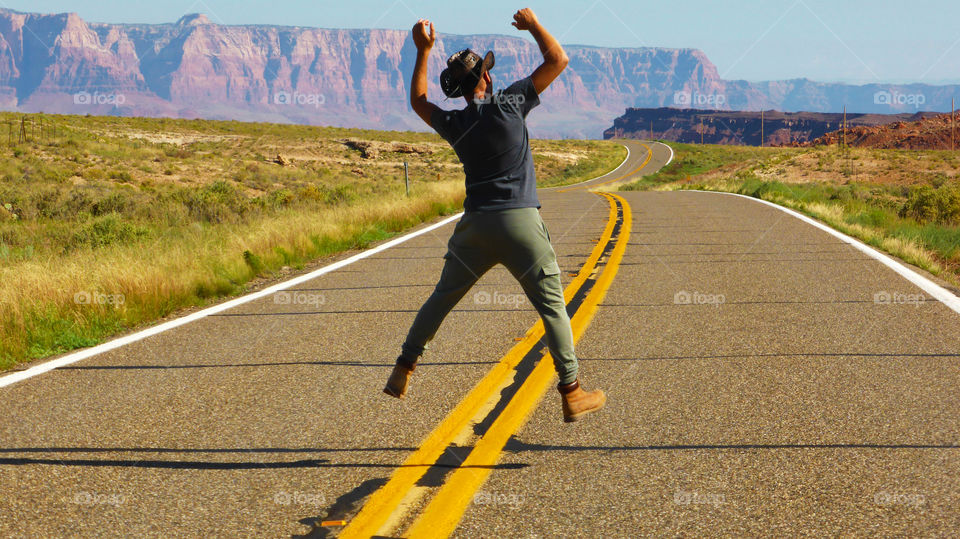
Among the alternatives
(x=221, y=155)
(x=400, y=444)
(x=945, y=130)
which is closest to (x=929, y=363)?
(x=400, y=444)

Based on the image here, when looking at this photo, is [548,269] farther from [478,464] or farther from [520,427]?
[478,464]

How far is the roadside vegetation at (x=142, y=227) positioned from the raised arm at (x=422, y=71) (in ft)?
12.9

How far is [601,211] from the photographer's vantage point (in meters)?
19.6

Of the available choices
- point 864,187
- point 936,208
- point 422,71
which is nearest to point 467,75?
point 422,71

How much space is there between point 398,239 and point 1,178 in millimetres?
22320

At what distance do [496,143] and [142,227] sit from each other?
13.6m

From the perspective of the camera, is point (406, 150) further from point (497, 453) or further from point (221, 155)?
point (497, 453)

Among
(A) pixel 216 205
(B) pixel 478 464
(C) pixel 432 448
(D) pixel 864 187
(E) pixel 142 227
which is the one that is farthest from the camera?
(D) pixel 864 187

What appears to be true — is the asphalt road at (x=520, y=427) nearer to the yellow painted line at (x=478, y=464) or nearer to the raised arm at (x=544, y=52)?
the yellow painted line at (x=478, y=464)

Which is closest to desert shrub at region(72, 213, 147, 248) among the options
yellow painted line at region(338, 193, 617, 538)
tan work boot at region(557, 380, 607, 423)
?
yellow painted line at region(338, 193, 617, 538)

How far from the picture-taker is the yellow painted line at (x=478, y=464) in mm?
3375

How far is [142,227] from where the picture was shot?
16.0 m

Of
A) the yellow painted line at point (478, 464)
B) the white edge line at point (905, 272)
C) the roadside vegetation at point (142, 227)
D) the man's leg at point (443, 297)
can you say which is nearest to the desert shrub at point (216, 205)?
the roadside vegetation at point (142, 227)

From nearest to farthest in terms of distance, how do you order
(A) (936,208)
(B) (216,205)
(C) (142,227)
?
(C) (142,227) → (B) (216,205) → (A) (936,208)
